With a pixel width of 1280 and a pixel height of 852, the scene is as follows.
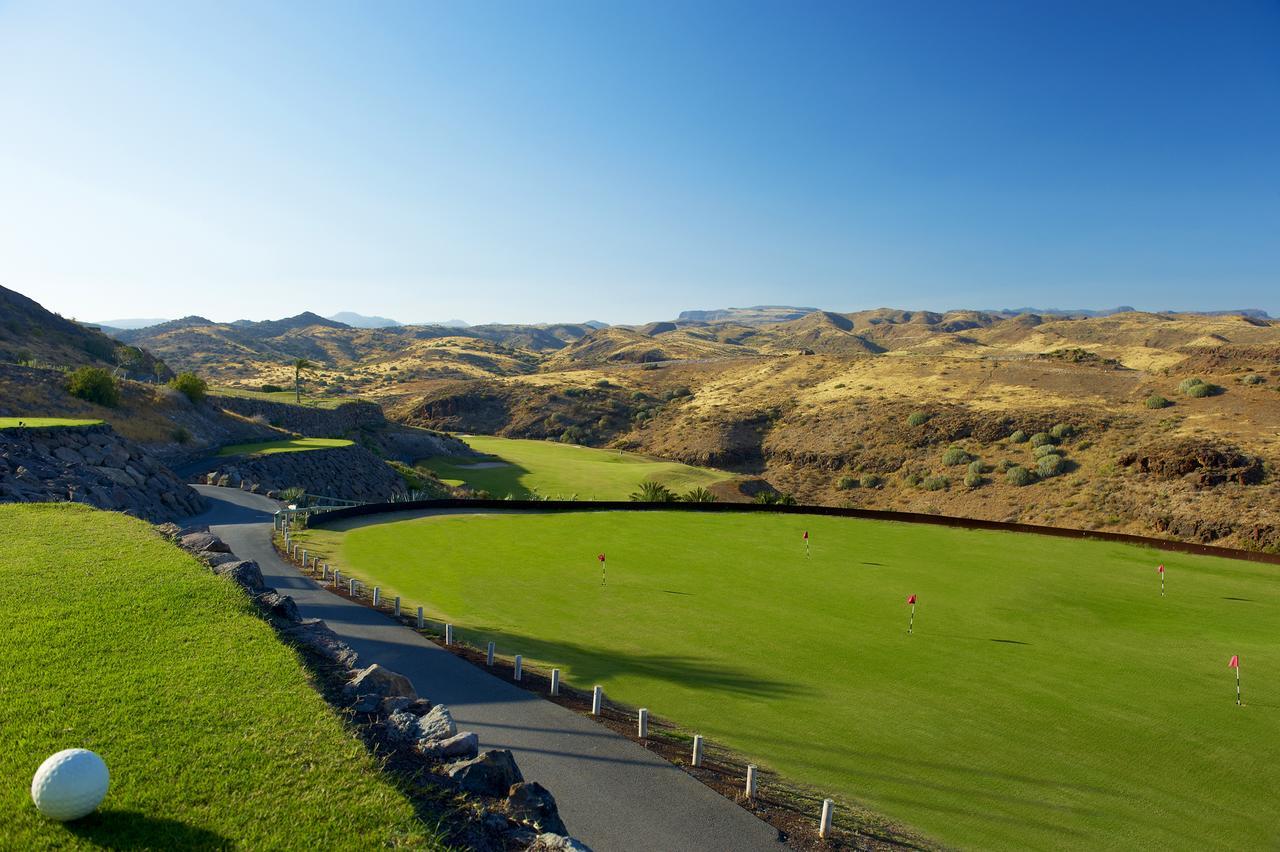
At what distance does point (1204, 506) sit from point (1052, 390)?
30.9 meters

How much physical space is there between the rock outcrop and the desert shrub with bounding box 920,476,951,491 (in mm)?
49191

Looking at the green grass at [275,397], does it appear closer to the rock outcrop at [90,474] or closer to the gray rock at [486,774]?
the rock outcrop at [90,474]

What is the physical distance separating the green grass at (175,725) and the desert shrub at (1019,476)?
5236 centimetres

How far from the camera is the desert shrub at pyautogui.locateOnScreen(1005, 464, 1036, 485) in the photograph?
51.1 metres

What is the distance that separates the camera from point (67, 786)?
5.87 metres

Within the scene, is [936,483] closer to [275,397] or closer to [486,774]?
[486,774]

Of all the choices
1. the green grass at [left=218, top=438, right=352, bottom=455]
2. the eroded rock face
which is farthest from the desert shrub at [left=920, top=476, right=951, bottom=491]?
the green grass at [left=218, top=438, right=352, bottom=455]

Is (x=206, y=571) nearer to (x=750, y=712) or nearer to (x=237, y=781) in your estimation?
(x=237, y=781)

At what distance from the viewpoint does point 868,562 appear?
25078 mm

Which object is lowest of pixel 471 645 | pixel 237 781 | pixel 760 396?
pixel 471 645

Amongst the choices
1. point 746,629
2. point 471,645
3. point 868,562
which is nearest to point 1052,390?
point 868,562

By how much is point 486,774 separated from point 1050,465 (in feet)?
176

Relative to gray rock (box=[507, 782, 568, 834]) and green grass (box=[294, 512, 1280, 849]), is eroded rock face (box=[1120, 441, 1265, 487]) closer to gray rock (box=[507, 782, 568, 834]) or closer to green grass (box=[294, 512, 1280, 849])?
green grass (box=[294, 512, 1280, 849])

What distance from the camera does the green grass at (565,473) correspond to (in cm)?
5259
